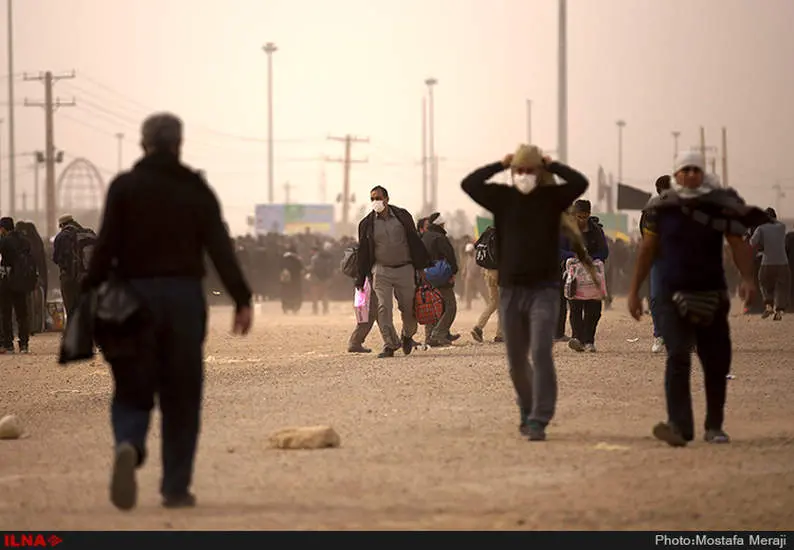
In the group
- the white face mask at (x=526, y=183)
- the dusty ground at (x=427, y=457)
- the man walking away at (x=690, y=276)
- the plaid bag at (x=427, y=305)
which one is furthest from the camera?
the plaid bag at (x=427, y=305)

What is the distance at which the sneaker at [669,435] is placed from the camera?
11328 mm

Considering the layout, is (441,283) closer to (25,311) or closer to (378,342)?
(378,342)

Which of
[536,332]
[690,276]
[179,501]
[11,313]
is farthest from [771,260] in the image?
[179,501]

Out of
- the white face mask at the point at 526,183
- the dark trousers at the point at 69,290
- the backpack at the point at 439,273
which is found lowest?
the dark trousers at the point at 69,290

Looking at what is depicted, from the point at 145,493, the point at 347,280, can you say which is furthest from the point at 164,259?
the point at 347,280

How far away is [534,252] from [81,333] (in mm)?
3542

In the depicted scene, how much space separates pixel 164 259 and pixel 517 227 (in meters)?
3.30

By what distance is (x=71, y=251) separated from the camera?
21875 millimetres

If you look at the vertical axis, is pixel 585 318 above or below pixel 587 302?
below

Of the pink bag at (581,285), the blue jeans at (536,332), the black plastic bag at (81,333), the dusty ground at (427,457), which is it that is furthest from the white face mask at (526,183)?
the pink bag at (581,285)

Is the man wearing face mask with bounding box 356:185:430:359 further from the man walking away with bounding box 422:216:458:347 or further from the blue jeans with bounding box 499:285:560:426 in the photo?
the blue jeans with bounding box 499:285:560:426

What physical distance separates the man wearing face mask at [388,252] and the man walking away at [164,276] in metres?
10.7

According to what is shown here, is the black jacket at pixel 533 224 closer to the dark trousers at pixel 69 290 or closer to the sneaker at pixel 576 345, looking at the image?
the sneaker at pixel 576 345

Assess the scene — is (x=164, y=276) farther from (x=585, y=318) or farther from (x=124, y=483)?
(x=585, y=318)
